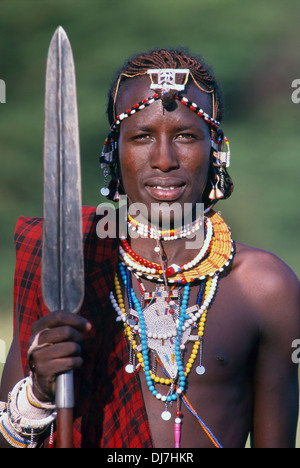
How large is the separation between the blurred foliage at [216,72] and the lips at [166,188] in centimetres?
453

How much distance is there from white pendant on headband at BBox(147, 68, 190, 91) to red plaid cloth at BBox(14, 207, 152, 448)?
1.96ft

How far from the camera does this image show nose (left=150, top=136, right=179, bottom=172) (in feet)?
12.4

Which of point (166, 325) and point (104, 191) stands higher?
point (104, 191)

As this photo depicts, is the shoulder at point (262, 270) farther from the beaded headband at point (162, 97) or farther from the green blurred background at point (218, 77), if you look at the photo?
the green blurred background at point (218, 77)

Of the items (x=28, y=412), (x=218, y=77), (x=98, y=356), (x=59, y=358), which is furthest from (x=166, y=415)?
(x=218, y=77)

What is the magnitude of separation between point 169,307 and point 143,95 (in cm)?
82

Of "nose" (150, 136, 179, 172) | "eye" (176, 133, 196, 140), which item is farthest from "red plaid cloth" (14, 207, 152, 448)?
"eye" (176, 133, 196, 140)

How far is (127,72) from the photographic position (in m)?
4.00

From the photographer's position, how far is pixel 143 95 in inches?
153

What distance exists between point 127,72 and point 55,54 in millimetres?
805

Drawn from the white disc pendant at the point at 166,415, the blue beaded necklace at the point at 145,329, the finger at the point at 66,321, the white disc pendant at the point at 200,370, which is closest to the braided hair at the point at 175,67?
the blue beaded necklace at the point at 145,329

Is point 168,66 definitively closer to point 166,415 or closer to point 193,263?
point 193,263

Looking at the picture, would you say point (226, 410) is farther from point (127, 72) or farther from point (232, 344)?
point (127, 72)
